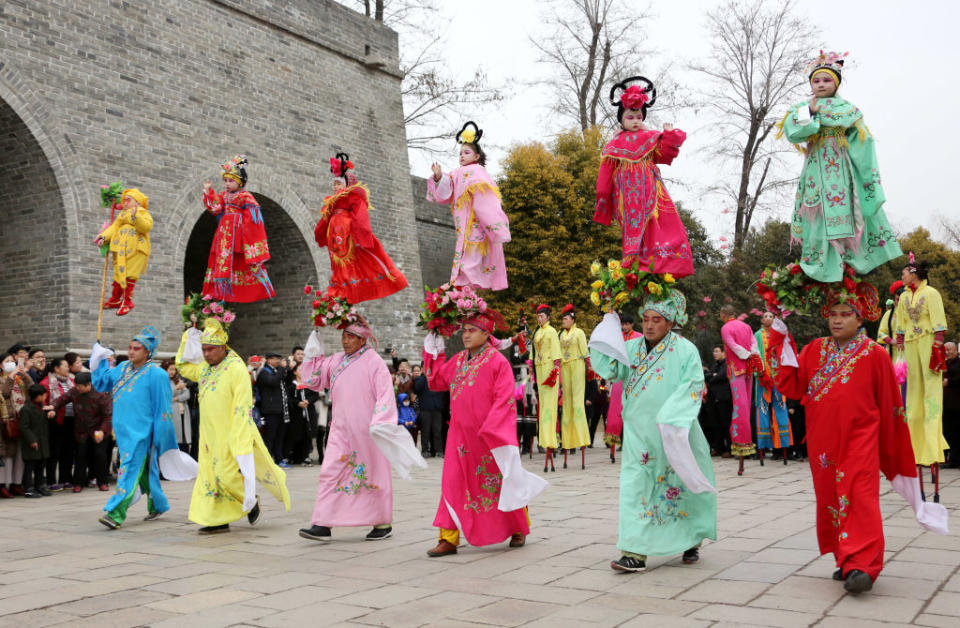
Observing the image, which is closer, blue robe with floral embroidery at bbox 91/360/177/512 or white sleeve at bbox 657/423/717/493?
white sleeve at bbox 657/423/717/493

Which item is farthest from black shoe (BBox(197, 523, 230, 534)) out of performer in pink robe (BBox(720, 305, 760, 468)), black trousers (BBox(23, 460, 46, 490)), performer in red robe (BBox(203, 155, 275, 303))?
performer in pink robe (BBox(720, 305, 760, 468))

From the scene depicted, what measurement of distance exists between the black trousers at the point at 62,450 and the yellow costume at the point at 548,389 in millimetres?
5833

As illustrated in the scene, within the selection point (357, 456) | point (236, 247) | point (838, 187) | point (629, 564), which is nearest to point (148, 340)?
point (236, 247)

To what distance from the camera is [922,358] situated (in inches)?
323

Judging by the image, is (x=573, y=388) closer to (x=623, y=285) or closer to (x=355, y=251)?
(x=355, y=251)

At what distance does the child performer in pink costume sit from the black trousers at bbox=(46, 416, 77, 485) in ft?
24.6

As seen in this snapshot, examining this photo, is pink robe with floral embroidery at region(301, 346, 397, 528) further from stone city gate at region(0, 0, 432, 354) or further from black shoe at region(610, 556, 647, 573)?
stone city gate at region(0, 0, 432, 354)

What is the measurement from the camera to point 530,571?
5.18 m

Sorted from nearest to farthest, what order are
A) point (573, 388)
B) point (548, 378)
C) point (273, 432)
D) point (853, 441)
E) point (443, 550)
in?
point (853, 441), point (443, 550), point (548, 378), point (573, 388), point (273, 432)

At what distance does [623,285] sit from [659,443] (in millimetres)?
1035

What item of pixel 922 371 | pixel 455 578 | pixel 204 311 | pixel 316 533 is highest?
pixel 204 311

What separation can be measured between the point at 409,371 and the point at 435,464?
7.40 feet

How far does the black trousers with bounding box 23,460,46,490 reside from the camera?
992cm

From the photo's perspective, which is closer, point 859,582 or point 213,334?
point 859,582
